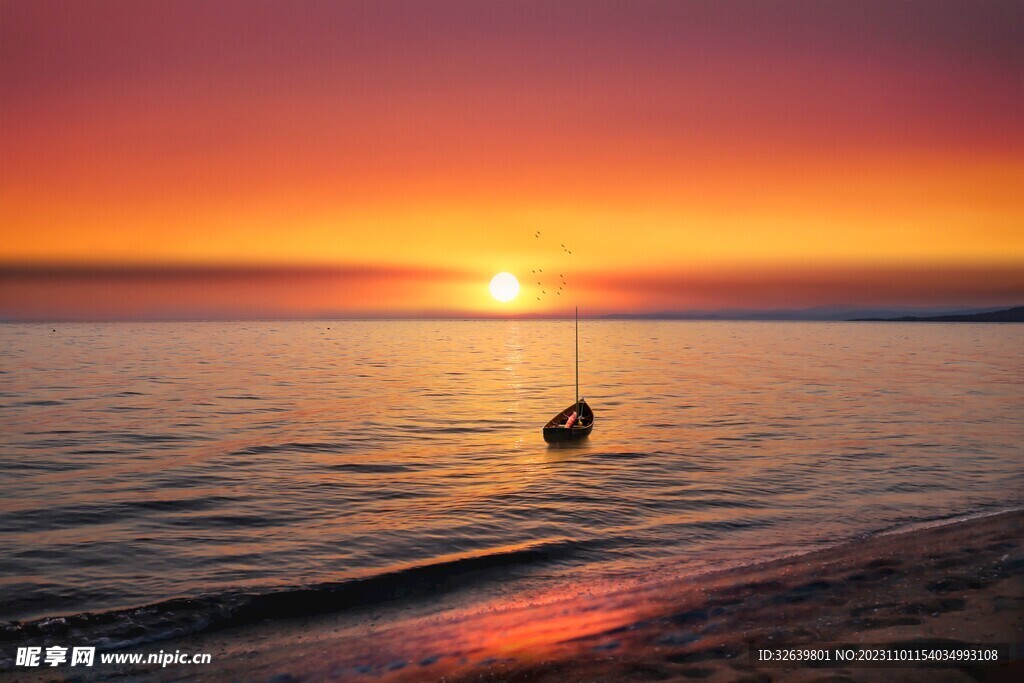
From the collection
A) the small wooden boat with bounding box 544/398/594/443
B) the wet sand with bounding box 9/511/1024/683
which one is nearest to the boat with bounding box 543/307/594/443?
the small wooden boat with bounding box 544/398/594/443

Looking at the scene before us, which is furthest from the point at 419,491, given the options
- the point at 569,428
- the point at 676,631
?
the point at 676,631

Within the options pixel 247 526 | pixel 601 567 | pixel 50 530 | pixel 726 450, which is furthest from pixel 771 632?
pixel 726 450

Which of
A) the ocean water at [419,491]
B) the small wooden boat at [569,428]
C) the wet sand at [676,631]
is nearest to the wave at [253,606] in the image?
the ocean water at [419,491]

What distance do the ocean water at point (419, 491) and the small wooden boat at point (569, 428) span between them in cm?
83

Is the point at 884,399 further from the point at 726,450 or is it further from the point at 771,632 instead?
the point at 771,632

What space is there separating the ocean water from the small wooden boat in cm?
83

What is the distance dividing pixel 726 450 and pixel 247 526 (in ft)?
73.5

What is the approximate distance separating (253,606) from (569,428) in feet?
72.4

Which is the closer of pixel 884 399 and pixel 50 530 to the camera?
pixel 50 530

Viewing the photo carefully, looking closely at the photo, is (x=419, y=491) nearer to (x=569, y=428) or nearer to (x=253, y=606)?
(x=253, y=606)

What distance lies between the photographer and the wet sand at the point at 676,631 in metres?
10.2

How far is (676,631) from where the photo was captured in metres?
11.6

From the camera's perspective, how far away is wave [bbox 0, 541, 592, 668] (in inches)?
524

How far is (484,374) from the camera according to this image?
274 ft
